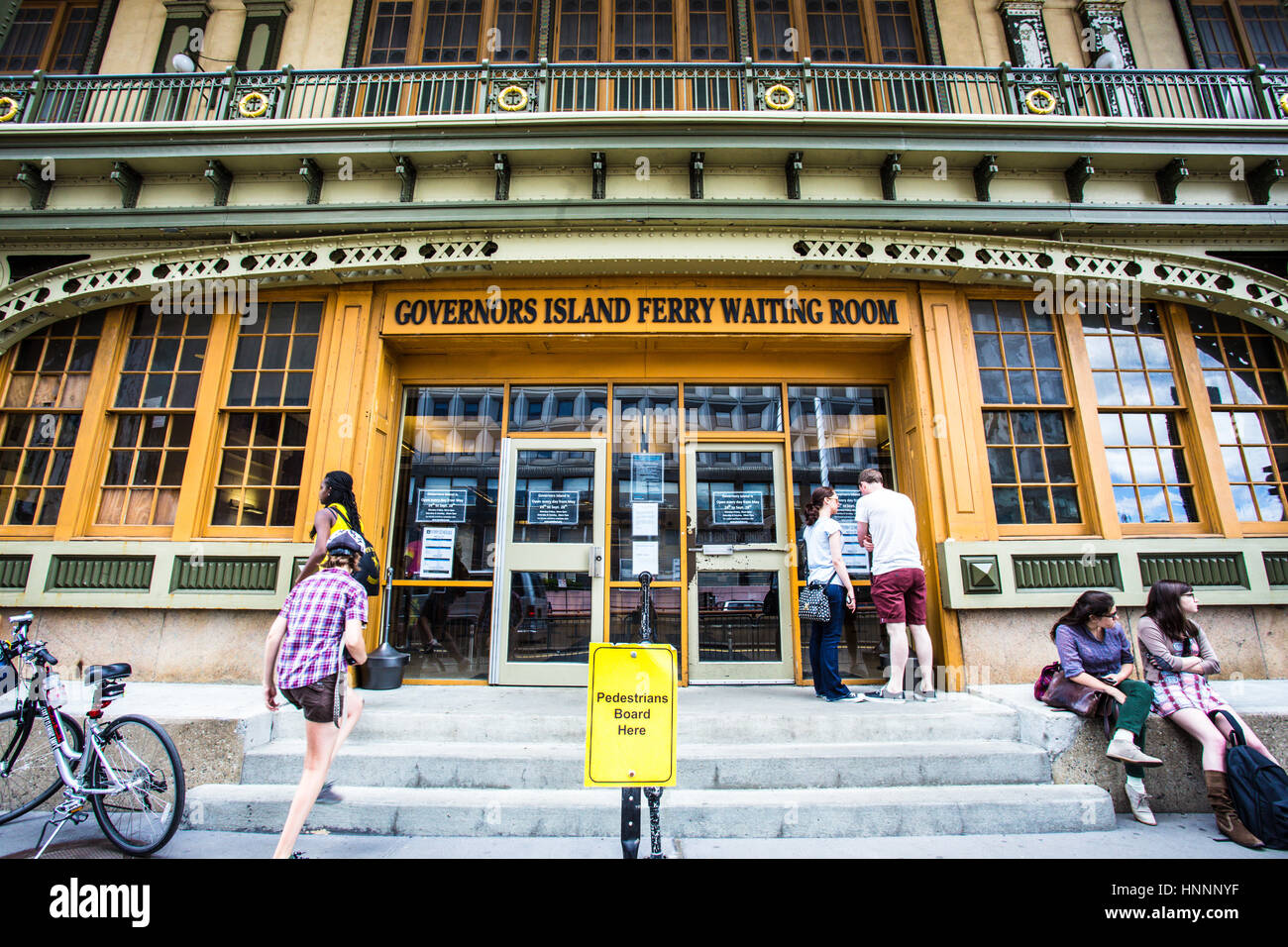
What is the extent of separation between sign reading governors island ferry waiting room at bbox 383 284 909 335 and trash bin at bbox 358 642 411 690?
3605 mm

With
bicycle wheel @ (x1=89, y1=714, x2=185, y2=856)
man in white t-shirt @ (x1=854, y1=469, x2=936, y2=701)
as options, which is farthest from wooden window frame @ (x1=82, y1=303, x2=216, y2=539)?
man in white t-shirt @ (x1=854, y1=469, x2=936, y2=701)

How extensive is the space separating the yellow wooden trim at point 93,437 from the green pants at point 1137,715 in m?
9.98

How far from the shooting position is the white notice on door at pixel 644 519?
22.9ft

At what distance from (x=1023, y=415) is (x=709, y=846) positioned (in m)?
5.81

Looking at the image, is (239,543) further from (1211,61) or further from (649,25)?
(1211,61)

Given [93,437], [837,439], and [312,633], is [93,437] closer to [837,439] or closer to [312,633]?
[312,633]

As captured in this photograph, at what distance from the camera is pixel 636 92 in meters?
7.44

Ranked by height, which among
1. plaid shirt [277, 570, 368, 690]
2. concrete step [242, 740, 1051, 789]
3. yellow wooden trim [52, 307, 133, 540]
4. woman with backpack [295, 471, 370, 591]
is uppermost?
yellow wooden trim [52, 307, 133, 540]

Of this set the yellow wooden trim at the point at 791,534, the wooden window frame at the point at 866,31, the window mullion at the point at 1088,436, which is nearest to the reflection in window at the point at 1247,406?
the window mullion at the point at 1088,436

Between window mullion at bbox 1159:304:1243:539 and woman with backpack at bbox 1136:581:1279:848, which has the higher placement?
window mullion at bbox 1159:304:1243:539

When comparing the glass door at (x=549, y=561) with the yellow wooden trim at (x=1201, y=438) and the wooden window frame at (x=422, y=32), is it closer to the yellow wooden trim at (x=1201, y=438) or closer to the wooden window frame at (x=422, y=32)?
the wooden window frame at (x=422, y=32)

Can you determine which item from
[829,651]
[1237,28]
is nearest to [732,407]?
[829,651]

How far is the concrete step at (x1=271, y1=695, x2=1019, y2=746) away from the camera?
4.73m

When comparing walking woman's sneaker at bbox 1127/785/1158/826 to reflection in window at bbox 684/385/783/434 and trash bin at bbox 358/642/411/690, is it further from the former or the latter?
trash bin at bbox 358/642/411/690
